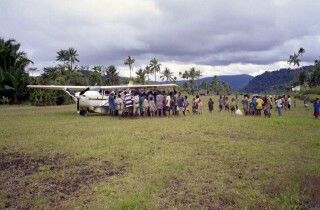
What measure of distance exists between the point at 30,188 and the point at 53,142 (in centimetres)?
590

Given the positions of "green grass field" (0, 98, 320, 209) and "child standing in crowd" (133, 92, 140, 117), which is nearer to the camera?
"green grass field" (0, 98, 320, 209)

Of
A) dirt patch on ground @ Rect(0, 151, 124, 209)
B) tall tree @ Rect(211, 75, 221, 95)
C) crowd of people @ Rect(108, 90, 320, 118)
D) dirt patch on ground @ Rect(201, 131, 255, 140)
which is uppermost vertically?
tall tree @ Rect(211, 75, 221, 95)

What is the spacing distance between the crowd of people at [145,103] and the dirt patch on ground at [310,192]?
15.5m

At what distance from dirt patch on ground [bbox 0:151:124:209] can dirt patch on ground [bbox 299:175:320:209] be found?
4.33 meters

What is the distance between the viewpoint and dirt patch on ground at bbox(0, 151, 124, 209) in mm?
8109

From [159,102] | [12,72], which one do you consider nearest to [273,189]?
[159,102]

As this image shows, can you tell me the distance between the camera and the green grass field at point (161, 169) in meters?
7.76

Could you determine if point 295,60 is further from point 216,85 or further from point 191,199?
point 191,199

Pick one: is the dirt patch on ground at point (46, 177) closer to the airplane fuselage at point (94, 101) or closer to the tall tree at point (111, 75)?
the airplane fuselage at point (94, 101)

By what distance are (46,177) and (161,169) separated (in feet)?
9.37

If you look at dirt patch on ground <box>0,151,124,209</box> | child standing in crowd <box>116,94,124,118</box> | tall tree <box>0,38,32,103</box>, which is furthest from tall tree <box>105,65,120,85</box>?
dirt patch on ground <box>0,151,124,209</box>

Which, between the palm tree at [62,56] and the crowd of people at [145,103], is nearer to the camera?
the crowd of people at [145,103]

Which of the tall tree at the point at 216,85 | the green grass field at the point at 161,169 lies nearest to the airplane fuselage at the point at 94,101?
the green grass field at the point at 161,169

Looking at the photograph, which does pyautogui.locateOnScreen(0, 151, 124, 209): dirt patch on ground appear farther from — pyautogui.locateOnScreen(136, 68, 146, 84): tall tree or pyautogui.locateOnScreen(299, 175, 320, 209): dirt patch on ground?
pyautogui.locateOnScreen(136, 68, 146, 84): tall tree
